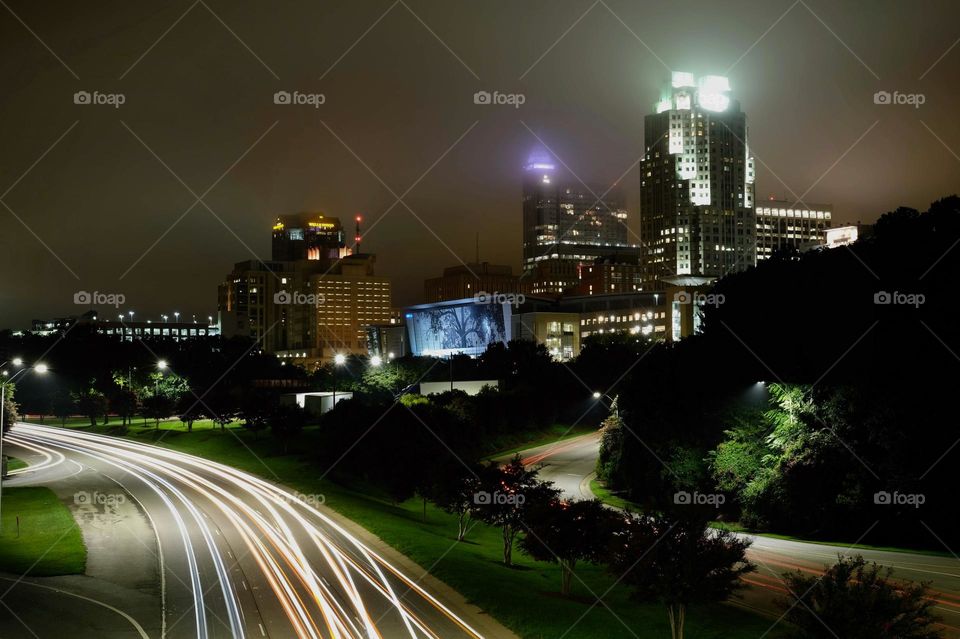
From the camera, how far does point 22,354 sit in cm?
12938

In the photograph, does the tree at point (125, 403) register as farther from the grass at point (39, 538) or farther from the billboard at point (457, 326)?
the billboard at point (457, 326)

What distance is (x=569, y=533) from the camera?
108 ft

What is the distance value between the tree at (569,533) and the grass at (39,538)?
15.9 meters

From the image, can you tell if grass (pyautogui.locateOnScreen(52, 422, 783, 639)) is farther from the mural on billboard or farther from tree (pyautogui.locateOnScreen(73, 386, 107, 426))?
the mural on billboard

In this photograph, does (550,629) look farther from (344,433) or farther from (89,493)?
(344,433)

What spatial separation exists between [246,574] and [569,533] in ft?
37.3

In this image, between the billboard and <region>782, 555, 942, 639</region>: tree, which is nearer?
<region>782, 555, 942, 639</region>: tree

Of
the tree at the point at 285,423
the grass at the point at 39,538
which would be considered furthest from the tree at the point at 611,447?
the grass at the point at 39,538

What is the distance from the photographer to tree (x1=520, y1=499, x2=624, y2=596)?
32406 mm

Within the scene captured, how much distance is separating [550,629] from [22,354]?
124 meters

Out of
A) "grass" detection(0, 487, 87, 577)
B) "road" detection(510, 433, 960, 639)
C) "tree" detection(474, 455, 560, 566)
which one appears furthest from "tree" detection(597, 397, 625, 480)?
"grass" detection(0, 487, 87, 577)

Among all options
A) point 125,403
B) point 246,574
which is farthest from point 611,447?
point 125,403

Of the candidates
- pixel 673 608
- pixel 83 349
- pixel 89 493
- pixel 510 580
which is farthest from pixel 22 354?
pixel 673 608

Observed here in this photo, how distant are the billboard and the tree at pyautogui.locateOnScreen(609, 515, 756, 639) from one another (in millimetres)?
135350
